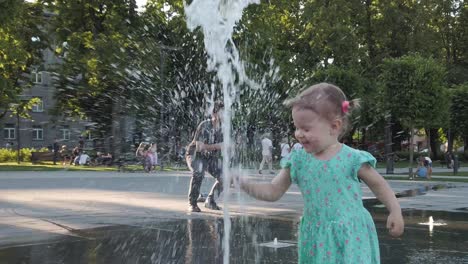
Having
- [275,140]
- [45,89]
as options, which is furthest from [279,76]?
[45,89]

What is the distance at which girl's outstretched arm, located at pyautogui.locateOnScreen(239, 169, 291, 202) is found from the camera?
3.22 m

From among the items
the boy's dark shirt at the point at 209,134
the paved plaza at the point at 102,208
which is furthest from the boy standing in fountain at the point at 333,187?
the boy's dark shirt at the point at 209,134

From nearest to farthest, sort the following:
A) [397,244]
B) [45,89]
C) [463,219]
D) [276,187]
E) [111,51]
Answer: [276,187]
[397,244]
[463,219]
[111,51]
[45,89]

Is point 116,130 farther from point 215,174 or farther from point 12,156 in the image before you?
point 215,174

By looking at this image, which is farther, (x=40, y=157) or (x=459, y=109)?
(x=40, y=157)

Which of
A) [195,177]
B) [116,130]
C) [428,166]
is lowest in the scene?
[428,166]

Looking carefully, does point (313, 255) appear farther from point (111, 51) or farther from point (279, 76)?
point (279, 76)

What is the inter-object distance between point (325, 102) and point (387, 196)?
60 cm

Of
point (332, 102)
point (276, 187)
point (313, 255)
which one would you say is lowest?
point (313, 255)

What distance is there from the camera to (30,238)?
719cm

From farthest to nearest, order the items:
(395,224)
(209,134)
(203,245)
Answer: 1. (209,134)
2. (203,245)
3. (395,224)

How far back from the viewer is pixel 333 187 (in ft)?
9.85

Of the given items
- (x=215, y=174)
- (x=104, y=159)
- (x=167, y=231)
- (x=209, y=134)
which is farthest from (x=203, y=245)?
(x=104, y=159)

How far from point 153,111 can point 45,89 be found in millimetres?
38427
